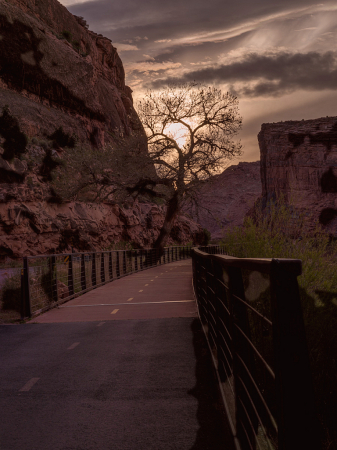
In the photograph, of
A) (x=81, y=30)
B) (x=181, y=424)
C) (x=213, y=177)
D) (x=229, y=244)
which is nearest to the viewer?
(x=181, y=424)

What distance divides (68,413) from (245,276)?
413 centimetres

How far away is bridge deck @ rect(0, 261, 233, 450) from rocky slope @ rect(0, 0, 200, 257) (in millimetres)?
21965

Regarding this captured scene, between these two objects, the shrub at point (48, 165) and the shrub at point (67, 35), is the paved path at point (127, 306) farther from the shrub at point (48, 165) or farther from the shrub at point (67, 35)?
the shrub at point (67, 35)

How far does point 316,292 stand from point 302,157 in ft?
187

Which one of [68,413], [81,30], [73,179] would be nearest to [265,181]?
[81,30]

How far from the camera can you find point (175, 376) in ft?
15.2

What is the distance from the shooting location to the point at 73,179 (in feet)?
101

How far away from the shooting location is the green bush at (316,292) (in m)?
3.63

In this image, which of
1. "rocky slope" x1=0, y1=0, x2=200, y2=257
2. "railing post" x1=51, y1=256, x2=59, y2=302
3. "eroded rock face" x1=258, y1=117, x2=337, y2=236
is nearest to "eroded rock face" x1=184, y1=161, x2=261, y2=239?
"eroded rock face" x1=258, y1=117, x2=337, y2=236

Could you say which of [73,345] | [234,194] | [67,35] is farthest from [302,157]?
[234,194]

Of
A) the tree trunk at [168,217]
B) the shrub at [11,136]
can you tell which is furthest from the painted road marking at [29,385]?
the shrub at [11,136]

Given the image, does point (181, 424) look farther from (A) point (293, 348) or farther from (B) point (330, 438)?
(A) point (293, 348)

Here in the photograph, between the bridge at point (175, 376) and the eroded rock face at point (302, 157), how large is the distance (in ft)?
182

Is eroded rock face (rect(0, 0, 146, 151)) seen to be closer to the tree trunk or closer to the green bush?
the tree trunk
